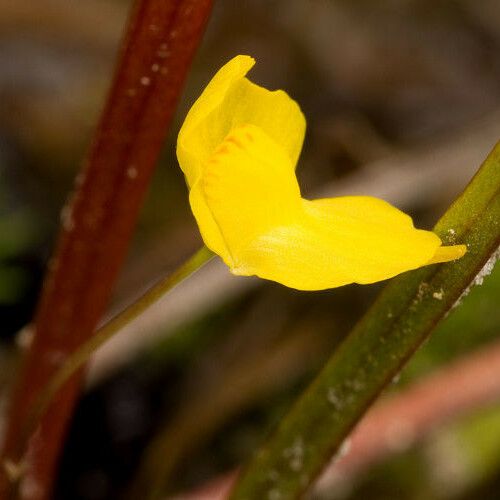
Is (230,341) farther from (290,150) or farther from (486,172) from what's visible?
(486,172)

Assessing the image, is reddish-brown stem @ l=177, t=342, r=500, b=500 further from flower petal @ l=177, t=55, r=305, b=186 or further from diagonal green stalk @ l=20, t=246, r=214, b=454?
flower petal @ l=177, t=55, r=305, b=186

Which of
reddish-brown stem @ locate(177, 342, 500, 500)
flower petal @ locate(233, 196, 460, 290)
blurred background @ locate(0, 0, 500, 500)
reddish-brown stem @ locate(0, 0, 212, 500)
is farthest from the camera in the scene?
blurred background @ locate(0, 0, 500, 500)

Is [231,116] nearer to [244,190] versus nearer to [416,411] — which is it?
[244,190]

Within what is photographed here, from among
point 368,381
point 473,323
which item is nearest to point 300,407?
point 368,381

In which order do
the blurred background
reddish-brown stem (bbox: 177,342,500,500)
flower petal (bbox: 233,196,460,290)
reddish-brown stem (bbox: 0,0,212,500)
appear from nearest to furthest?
flower petal (bbox: 233,196,460,290), reddish-brown stem (bbox: 0,0,212,500), reddish-brown stem (bbox: 177,342,500,500), the blurred background

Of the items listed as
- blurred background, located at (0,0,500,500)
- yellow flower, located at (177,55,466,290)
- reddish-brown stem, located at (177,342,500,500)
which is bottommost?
blurred background, located at (0,0,500,500)

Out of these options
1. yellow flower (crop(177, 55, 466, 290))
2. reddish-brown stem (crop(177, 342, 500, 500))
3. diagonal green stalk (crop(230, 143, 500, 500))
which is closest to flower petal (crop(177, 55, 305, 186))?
yellow flower (crop(177, 55, 466, 290))

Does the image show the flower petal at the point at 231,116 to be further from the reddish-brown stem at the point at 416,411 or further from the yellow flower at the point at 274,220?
the reddish-brown stem at the point at 416,411

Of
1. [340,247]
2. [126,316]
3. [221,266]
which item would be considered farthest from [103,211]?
[221,266]
